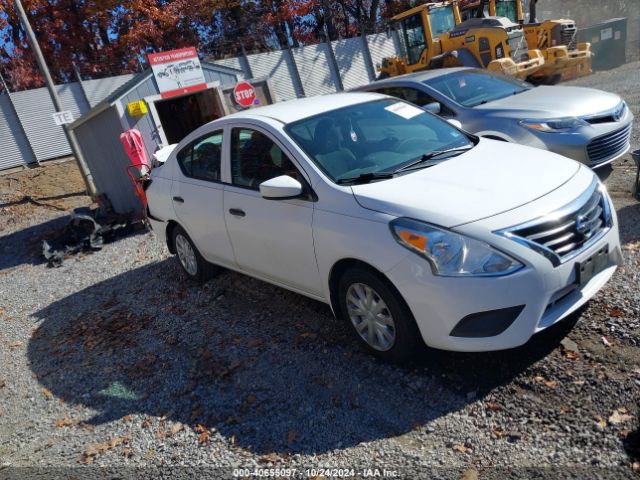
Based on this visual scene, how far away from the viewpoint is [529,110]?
6.40m

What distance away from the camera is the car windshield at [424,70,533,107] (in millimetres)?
7238

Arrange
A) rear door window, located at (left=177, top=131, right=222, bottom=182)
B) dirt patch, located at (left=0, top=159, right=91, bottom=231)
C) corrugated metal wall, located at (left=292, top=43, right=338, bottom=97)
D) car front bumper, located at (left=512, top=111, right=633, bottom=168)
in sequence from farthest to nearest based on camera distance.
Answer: corrugated metal wall, located at (left=292, top=43, right=338, bottom=97) → dirt patch, located at (left=0, top=159, right=91, bottom=231) → car front bumper, located at (left=512, top=111, right=633, bottom=168) → rear door window, located at (left=177, top=131, right=222, bottom=182)

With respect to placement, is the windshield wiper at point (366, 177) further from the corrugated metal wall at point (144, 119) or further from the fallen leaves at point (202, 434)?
the corrugated metal wall at point (144, 119)

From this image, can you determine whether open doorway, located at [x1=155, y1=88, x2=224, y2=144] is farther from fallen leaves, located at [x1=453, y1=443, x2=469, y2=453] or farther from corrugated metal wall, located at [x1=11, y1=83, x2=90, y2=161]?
fallen leaves, located at [x1=453, y1=443, x2=469, y2=453]

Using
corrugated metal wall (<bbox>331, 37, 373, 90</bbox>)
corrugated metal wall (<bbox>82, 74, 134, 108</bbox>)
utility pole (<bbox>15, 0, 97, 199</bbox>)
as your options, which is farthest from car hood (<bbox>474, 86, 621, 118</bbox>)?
corrugated metal wall (<bbox>331, 37, 373, 90</bbox>)

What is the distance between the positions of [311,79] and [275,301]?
2141 cm

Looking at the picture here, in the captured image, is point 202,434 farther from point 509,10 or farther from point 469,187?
point 509,10

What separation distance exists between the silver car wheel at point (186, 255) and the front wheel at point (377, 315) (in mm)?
2433

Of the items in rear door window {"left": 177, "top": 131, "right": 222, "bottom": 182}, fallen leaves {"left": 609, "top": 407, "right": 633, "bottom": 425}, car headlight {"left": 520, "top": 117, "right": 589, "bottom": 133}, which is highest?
rear door window {"left": 177, "top": 131, "right": 222, "bottom": 182}

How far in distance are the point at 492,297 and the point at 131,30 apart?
23581 millimetres

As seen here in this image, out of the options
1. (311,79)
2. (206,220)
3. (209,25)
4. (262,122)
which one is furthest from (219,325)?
(209,25)

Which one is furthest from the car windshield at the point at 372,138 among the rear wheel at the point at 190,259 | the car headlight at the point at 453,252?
the rear wheel at the point at 190,259

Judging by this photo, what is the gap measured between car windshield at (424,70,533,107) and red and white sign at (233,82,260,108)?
430 cm

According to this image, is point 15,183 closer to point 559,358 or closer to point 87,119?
point 87,119
